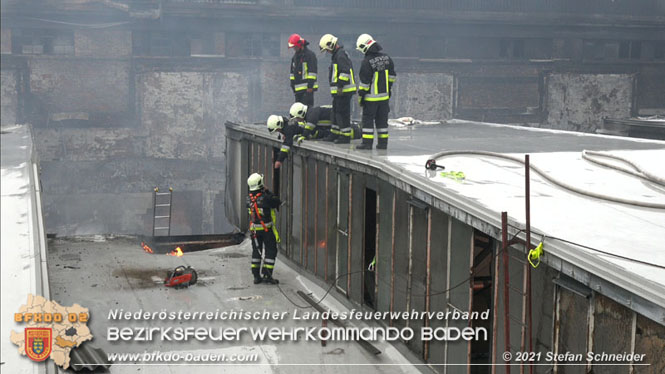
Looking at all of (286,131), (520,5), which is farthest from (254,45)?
(286,131)

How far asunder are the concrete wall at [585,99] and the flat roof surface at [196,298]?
66.9ft

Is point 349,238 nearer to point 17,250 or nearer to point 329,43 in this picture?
point 329,43

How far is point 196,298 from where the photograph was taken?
11.1 metres

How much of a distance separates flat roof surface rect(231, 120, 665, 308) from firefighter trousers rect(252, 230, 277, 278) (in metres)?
1.62

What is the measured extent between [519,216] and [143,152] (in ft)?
79.3

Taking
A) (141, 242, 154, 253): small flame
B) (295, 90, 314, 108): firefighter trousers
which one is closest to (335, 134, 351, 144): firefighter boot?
(295, 90, 314, 108): firefighter trousers

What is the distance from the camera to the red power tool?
11562 mm

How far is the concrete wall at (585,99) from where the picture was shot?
103 feet

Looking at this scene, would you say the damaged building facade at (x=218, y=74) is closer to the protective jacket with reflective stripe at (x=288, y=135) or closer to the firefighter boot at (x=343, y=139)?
the protective jacket with reflective stripe at (x=288, y=135)

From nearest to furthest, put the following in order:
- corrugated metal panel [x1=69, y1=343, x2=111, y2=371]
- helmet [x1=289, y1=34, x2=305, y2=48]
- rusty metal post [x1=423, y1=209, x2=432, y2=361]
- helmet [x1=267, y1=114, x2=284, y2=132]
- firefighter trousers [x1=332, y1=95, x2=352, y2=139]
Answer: corrugated metal panel [x1=69, y1=343, x2=111, y2=371] < rusty metal post [x1=423, y1=209, x2=432, y2=361] < firefighter trousers [x1=332, y1=95, x2=352, y2=139] < helmet [x1=267, y1=114, x2=284, y2=132] < helmet [x1=289, y1=34, x2=305, y2=48]

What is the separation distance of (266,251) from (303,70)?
3.62 m

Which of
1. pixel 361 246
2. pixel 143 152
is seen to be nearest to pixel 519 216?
pixel 361 246

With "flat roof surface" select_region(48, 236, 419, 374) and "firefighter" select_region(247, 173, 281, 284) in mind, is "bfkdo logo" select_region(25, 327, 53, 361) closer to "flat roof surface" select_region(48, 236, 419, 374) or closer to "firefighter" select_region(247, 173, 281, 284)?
"flat roof surface" select_region(48, 236, 419, 374)

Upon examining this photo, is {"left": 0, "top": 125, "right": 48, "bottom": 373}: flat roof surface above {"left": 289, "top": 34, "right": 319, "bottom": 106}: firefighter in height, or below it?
below
